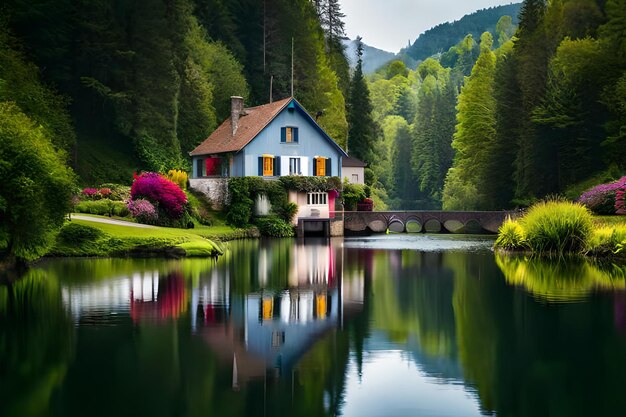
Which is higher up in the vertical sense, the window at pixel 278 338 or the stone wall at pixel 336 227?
the stone wall at pixel 336 227

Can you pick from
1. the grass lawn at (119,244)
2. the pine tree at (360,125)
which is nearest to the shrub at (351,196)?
the pine tree at (360,125)

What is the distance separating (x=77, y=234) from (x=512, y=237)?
19.5 m

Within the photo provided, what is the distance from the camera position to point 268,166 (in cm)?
5372

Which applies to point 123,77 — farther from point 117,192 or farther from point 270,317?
point 270,317

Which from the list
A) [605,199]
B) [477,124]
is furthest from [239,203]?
[477,124]

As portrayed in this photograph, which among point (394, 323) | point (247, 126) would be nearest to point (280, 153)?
point (247, 126)

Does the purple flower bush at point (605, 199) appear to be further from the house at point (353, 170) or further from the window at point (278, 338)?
the window at point (278, 338)

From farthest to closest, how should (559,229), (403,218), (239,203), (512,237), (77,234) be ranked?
(403,218)
(239,203)
(512,237)
(559,229)
(77,234)

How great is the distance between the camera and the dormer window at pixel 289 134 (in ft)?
178

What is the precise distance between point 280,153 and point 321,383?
1661 inches

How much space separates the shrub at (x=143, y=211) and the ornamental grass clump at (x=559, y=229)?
768 inches

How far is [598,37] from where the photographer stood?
6231cm

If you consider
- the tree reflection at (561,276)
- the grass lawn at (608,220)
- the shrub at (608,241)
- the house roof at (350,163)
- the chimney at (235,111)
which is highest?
the chimney at (235,111)

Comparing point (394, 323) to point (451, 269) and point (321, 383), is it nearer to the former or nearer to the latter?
point (321, 383)
